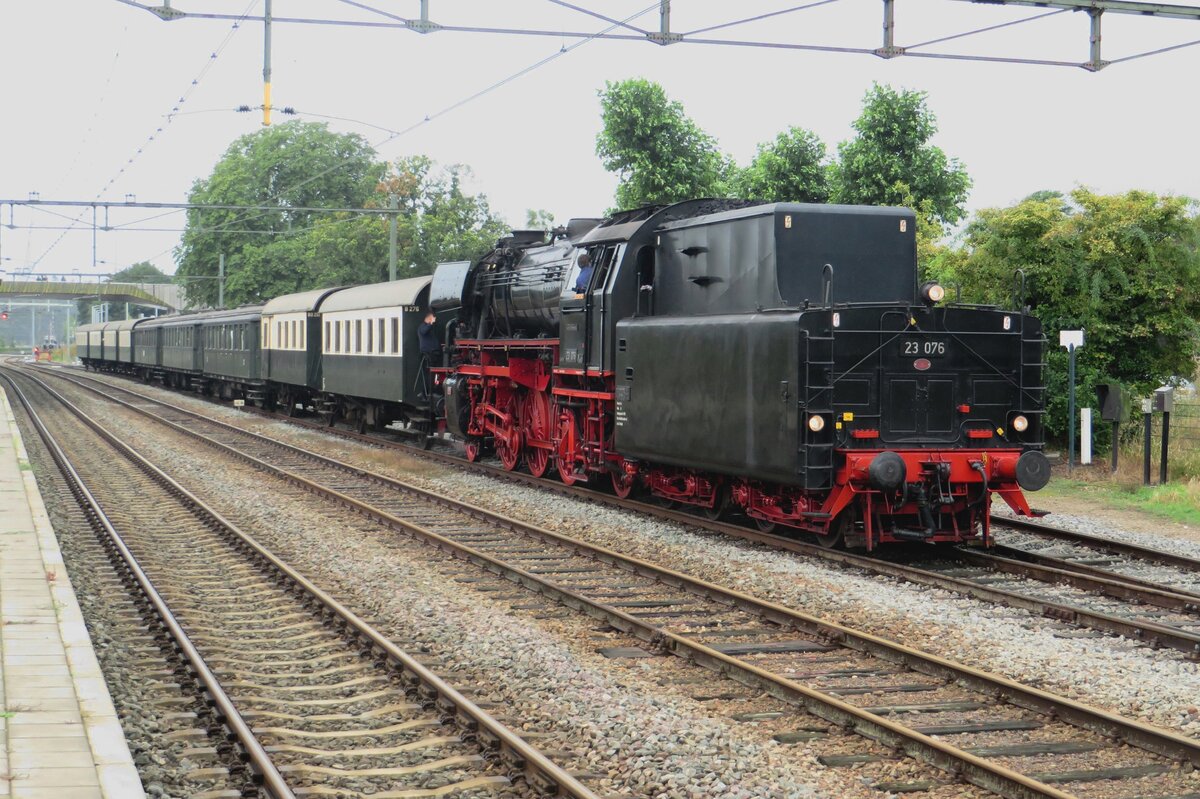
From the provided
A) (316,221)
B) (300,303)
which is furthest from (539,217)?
(300,303)

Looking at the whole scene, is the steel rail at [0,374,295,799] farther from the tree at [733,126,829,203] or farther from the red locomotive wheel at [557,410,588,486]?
the tree at [733,126,829,203]

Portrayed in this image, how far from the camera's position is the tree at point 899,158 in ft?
92.5

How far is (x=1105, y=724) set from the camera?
19.2 feet

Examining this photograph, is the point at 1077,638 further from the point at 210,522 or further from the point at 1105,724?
the point at 210,522

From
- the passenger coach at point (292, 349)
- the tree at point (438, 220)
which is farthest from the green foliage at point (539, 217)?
the passenger coach at point (292, 349)

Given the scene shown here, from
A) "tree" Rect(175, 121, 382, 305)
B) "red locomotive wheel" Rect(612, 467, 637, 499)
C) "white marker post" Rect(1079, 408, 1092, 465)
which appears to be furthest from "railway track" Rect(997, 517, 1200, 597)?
"tree" Rect(175, 121, 382, 305)

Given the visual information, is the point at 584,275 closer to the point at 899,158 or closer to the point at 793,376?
the point at 793,376

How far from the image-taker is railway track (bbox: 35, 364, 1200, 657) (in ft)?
25.9

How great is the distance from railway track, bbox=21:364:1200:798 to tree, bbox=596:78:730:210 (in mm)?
23505

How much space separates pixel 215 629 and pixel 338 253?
152 feet

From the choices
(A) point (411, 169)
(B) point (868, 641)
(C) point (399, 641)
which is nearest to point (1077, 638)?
(B) point (868, 641)

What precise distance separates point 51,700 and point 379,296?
18383mm

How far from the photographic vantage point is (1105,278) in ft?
58.1

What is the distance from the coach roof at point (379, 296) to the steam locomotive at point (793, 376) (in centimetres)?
709
